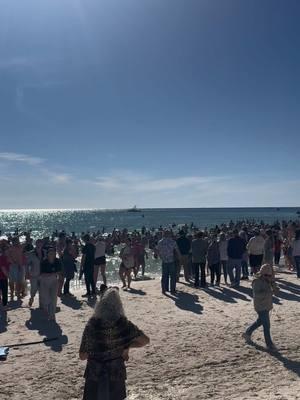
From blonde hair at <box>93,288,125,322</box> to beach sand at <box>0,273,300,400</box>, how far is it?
2603 millimetres

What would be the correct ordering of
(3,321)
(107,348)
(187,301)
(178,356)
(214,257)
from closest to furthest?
(107,348)
(178,356)
(3,321)
(187,301)
(214,257)

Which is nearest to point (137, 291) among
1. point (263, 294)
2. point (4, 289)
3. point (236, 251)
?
point (236, 251)

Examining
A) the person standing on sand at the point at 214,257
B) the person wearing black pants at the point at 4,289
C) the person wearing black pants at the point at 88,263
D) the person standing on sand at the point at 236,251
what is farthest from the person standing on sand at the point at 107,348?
the person standing on sand at the point at 214,257

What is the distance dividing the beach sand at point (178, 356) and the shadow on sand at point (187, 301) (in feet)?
0.17

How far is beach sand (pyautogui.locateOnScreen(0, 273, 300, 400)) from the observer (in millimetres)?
5898

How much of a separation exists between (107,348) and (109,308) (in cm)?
35

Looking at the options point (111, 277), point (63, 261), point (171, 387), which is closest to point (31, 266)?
point (63, 261)

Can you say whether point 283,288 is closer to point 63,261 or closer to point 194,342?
point 194,342

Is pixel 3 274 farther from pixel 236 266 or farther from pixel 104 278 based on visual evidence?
pixel 236 266

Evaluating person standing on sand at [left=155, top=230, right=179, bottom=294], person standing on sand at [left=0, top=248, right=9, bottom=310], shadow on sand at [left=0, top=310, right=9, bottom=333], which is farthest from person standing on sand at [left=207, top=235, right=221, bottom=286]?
shadow on sand at [left=0, top=310, right=9, bottom=333]

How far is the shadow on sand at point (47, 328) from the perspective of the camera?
7.85 metres

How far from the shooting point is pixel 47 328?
8.89 meters

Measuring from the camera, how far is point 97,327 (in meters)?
3.69

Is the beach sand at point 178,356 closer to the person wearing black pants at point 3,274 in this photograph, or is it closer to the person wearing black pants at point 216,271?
the person wearing black pants at point 3,274
